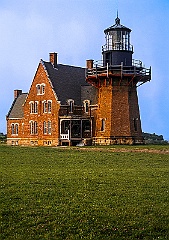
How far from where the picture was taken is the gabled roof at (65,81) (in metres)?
60.3

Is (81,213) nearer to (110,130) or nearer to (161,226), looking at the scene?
(161,226)

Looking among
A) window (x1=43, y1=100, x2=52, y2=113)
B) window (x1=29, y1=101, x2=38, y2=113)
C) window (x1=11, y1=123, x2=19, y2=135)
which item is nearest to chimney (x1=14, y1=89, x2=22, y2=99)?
window (x1=11, y1=123, x2=19, y2=135)

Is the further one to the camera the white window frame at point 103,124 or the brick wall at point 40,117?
the brick wall at point 40,117

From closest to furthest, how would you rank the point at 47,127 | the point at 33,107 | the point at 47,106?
the point at 47,106, the point at 47,127, the point at 33,107

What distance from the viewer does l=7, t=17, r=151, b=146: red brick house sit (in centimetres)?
5534

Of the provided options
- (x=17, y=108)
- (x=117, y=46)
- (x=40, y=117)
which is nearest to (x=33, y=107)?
(x=40, y=117)

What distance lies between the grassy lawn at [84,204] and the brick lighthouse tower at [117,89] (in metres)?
31.0

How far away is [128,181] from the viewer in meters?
20.5

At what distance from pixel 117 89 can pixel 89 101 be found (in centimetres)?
529

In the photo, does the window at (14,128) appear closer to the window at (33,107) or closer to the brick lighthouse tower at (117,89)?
the window at (33,107)

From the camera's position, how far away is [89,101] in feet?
Answer: 196

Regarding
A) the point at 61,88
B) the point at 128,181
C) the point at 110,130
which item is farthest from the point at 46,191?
the point at 61,88

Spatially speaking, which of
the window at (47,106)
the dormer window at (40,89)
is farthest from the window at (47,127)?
the dormer window at (40,89)

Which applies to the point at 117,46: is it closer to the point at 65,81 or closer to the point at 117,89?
the point at 117,89
